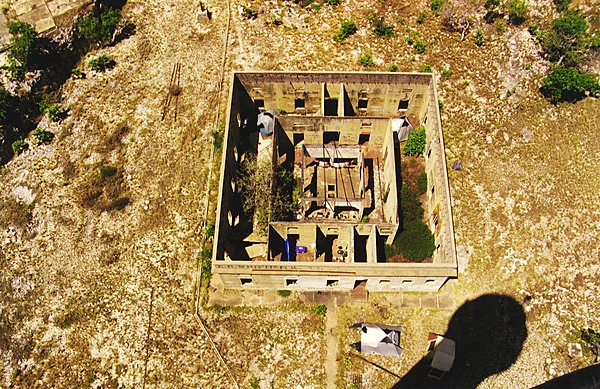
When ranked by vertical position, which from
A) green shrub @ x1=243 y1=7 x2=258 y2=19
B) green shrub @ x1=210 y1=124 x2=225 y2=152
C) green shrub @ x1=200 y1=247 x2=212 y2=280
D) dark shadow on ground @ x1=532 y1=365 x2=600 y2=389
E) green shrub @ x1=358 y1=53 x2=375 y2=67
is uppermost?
green shrub @ x1=243 y1=7 x2=258 y2=19

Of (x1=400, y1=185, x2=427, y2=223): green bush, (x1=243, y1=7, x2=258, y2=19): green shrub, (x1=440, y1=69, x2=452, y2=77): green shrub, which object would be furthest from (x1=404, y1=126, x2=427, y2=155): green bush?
(x1=243, y1=7, x2=258, y2=19): green shrub

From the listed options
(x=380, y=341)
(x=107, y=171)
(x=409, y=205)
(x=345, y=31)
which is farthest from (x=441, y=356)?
(x=345, y=31)

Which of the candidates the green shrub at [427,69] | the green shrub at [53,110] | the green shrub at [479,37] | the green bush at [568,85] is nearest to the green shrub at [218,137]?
the green shrub at [53,110]

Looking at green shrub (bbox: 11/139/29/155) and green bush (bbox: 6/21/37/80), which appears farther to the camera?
green bush (bbox: 6/21/37/80)

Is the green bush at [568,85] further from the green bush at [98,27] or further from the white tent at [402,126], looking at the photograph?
the green bush at [98,27]

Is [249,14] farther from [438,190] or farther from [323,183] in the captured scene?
[438,190]

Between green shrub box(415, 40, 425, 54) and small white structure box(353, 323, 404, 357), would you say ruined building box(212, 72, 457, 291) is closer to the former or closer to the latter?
small white structure box(353, 323, 404, 357)
